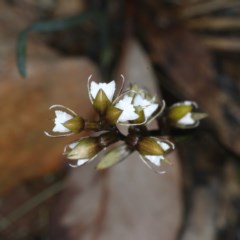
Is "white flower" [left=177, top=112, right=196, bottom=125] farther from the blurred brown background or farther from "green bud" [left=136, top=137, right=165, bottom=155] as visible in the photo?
the blurred brown background

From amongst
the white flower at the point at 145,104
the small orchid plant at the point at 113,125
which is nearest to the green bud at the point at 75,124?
the small orchid plant at the point at 113,125

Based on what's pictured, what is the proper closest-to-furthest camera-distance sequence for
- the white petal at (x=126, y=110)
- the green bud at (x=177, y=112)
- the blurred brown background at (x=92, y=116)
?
the white petal at (x=126, y=110) → the green bud at (x=177, y=112) → the blurred brown background at (x=92, y=116)

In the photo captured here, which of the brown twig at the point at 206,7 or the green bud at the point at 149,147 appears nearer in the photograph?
the green bud at the point at 149,147

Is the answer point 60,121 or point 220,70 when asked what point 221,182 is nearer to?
point 220,70

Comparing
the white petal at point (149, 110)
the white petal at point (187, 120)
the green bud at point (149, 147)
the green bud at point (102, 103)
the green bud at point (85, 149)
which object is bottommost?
the white petal at point (187, 120)

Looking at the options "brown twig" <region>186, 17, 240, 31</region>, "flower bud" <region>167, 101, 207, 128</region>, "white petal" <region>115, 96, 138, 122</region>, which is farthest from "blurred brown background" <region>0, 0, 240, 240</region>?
"white petal" <region>115, 96, 138, 122</region>

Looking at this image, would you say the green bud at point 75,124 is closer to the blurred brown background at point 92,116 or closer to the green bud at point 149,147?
the green bud at point 149,147

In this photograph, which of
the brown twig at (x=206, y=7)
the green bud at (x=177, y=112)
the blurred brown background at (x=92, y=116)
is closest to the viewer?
the green bud at (x=177, y=112)
